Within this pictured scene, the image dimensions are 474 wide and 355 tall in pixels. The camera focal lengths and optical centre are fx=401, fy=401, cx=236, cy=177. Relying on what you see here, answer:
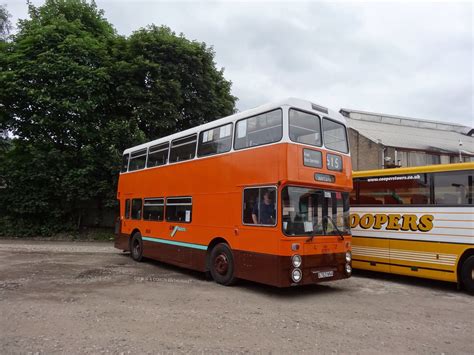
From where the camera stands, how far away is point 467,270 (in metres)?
9.15

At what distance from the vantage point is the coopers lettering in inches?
392

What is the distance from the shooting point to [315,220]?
337 inches

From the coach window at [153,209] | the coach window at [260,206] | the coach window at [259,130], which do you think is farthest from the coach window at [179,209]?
the coach window at [259,130]

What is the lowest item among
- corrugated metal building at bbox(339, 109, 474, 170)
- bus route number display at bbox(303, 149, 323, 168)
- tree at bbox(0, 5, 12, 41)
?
bus route number display at bbox(303, 149, 323, 168)

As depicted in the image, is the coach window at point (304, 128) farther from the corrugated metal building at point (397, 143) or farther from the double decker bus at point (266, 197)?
the corrugated metal building at point (397, 143)

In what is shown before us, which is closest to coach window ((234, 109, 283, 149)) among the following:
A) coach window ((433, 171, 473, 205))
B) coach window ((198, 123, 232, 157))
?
coach window ((198, 123, 232, 157))

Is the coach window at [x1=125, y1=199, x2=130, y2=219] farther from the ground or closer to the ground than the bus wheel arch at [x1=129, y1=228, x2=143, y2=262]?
farther from the ground

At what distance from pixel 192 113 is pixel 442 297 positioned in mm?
15002

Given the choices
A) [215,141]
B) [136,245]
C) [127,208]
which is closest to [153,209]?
[136,245]

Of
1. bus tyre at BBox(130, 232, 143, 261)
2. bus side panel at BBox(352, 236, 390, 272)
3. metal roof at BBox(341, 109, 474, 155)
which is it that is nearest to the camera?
bus side panel at BBox(352, 236, 390, 272)

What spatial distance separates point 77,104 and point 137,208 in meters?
7.15

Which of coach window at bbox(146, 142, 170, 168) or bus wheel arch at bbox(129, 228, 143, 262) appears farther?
bus wheel arch at bbox(129, 228, 143, 262)

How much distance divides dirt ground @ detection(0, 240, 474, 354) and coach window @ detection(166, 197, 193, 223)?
63.0 inches

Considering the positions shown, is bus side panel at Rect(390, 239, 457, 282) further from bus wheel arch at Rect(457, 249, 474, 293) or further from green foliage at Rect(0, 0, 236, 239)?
green foliage at Rect(0, 0, 236, 239)
